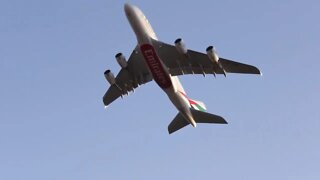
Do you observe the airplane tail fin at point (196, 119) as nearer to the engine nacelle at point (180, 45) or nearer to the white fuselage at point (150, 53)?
the white fuselage at point (150, 53)

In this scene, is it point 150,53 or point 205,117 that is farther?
point 205,117

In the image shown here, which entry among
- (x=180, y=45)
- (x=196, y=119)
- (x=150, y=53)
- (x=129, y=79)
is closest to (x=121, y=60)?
(x=129, y=79)

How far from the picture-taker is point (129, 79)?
73500 mm

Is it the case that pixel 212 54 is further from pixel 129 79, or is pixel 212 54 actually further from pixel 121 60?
pixel 129 79

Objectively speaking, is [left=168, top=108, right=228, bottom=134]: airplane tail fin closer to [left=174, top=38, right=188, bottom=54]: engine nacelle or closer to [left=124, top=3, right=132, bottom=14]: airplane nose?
[left=174, top=38, right=188, bottom=54]: engine nacelle

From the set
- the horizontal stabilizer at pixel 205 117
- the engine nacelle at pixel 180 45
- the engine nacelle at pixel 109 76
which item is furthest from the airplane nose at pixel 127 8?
the horizontal stabilizer at pixel 205 117

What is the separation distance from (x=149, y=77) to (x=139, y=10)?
9.43 m

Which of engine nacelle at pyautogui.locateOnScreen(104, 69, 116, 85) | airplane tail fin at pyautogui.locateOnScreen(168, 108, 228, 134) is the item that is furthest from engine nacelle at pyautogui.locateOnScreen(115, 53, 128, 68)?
airplane tail fin at pyautogui.locateOnScreen(168, 108, 228, 134)

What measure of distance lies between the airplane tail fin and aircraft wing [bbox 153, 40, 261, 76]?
4753 mm

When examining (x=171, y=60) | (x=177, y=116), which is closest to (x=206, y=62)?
(x=171, y=60)

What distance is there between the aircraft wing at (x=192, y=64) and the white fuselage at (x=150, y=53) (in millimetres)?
1205

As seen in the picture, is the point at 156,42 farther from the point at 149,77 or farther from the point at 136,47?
the point at 149,77

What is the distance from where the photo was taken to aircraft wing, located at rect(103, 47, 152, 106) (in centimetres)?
7206

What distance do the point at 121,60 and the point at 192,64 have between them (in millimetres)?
7886
